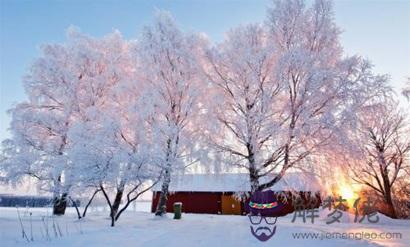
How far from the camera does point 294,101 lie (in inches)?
480

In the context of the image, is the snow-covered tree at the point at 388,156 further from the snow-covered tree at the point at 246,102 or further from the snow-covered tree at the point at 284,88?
the snow-covered tree at the point at 246,102

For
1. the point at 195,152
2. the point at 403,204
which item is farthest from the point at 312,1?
the point at 403,204

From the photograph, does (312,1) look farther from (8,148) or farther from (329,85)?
(8,148)

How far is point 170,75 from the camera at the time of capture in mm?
15188

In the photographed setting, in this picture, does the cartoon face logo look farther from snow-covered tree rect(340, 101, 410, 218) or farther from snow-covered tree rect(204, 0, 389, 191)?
snow-covered tree rect(340, 101, 410, 218)

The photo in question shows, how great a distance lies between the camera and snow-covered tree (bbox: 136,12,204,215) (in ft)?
47.3

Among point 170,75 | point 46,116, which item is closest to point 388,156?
point 170,75

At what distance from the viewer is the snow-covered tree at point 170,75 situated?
568 inches

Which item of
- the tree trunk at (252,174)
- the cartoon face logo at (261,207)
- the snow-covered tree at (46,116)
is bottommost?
the cartoon face logo at (261,207)

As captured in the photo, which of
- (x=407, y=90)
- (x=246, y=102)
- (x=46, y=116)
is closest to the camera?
(x=407, y=90)

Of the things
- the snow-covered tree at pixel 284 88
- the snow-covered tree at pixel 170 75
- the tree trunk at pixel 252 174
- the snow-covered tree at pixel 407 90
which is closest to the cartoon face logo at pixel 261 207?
the tree trunk at pixel 252 174

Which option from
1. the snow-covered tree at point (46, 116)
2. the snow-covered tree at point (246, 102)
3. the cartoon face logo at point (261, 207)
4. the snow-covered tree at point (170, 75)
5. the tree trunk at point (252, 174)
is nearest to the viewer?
the cartoon face logo at point (261, 207)

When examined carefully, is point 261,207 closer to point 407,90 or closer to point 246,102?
point 246,102

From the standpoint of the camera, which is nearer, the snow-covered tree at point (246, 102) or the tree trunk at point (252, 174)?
the snow-covered tree at point (246, 102)
